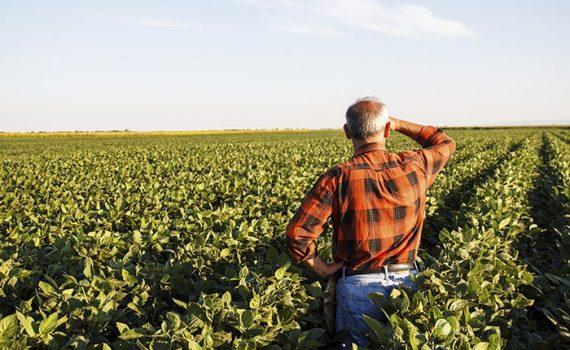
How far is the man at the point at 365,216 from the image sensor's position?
2.82 meters

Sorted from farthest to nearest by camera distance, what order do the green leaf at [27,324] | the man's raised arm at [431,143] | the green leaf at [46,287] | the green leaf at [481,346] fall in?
the man's raised arm at [431,143], the green leaf at [46,287], the green leaf at [27,324], the green leaf at [481,346]

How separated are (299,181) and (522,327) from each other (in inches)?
294

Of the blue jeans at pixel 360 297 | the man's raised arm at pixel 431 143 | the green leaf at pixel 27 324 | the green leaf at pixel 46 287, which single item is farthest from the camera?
the man's raised arm at pixel 431 143

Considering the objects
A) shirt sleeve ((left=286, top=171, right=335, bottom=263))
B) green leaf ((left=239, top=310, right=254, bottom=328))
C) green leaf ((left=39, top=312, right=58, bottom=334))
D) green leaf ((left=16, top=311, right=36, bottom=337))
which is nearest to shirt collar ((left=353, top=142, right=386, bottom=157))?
shirt sleeve ((left=286, top=171, right=335, bottom=263))

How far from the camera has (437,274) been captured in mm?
3379

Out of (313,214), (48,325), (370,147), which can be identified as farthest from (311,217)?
(48,325)

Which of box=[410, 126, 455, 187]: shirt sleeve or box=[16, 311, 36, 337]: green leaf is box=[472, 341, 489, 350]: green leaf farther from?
box=[16, 311, 36, 337]: green leaf

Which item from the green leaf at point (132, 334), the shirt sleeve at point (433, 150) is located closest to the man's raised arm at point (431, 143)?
the shirt sleeve at point (433, 150)

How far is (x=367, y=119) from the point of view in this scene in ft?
9.25

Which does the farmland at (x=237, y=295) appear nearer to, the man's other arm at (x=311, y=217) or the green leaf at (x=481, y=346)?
the green leaf at (x=481, y=346)

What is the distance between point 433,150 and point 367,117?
0.72 metres

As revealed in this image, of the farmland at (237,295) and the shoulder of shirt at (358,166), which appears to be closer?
the farmland at (237,295)

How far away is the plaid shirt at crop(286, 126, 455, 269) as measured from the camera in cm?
282

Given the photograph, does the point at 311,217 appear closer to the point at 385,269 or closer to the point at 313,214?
the point at 313,214
